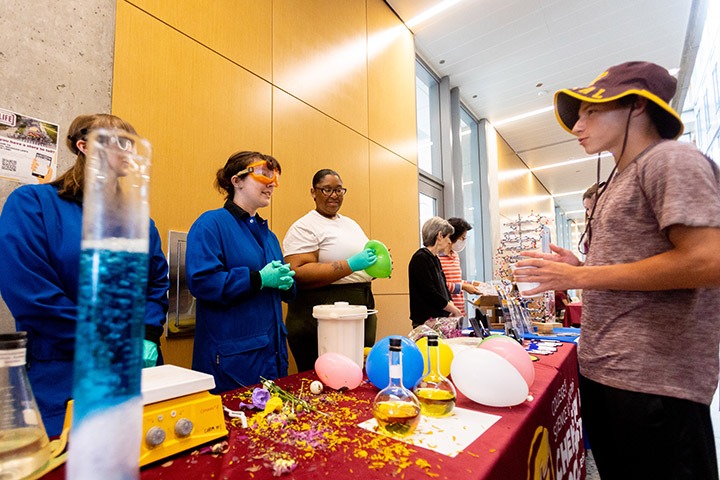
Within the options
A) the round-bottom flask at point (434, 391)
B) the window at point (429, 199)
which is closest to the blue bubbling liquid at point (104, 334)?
the round-bottom flask at point (434, 391)

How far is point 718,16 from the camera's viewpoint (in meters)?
4.05

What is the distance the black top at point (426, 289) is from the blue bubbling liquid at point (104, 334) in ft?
8.53

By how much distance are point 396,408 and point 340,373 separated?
353 mm

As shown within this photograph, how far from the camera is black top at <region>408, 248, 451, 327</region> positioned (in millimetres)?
2857

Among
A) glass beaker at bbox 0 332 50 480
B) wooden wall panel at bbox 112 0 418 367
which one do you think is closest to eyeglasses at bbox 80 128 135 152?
glass beaker at bbox 0 332 50 480

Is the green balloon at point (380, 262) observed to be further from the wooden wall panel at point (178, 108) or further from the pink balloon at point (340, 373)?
the wooden wall panel at point (178, 108)

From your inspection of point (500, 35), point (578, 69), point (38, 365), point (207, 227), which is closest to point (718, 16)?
point (578, 69)

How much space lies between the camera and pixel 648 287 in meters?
0.95

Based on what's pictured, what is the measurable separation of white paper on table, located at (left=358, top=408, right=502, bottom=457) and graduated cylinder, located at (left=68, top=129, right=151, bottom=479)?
62 centimetres

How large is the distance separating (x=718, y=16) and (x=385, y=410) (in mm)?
5821

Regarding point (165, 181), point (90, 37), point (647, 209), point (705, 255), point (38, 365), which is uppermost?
point (90, 37)

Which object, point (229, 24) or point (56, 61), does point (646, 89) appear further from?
point (229, 24)

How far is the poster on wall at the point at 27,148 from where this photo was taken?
1461 millimetres

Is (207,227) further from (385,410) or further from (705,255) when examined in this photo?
(705,255)
